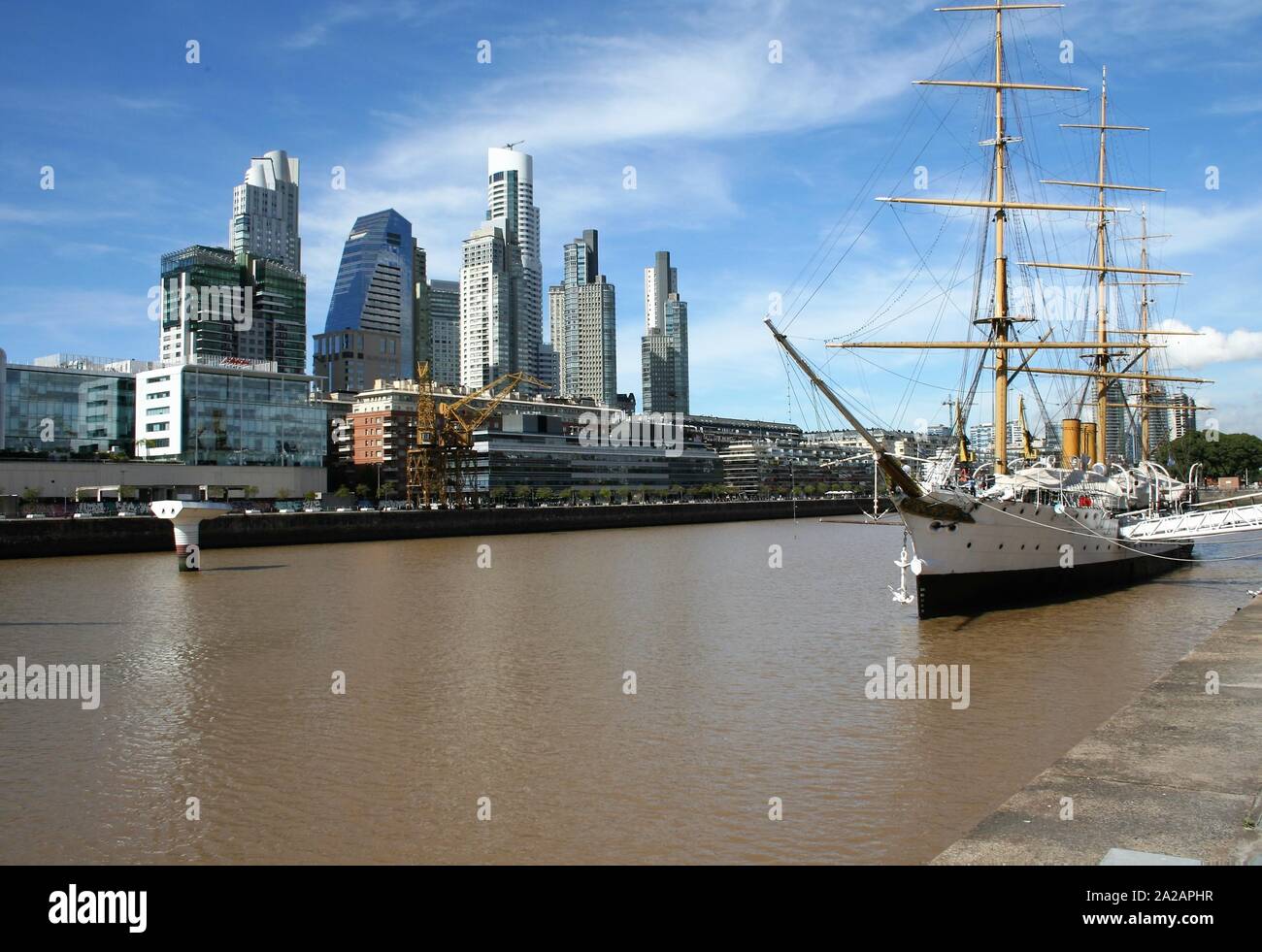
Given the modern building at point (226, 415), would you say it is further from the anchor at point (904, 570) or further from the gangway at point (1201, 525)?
the gangway at point (1201, 525)

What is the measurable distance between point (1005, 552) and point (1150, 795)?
73.1ft

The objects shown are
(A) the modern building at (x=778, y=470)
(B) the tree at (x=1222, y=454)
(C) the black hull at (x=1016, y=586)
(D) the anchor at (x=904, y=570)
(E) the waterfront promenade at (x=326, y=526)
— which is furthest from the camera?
(A) the modern building at (x=778, y=470)

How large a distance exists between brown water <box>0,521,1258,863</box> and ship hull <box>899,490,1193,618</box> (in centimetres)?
108

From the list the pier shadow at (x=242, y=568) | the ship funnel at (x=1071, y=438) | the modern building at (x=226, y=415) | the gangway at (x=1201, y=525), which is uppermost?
the modern building at (x=226, y=415)

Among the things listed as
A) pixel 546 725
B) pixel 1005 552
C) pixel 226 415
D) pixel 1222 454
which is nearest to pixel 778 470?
pixel 1222 454

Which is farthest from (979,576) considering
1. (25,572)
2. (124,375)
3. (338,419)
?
(338,419)

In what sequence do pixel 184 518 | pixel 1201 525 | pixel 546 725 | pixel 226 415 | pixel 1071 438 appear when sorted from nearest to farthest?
pixel 546 725 → pixel 1201 525 → pixel 1071 438 → pixel 184 518 → pixel 226 415

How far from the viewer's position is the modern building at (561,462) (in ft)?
452

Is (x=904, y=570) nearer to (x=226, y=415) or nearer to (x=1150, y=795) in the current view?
(x=1150, y=795)

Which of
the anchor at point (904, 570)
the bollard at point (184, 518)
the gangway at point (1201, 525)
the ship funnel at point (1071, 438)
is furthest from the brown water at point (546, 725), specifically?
the bollard at point (184, 518)

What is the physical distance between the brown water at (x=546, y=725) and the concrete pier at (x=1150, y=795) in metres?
1.89

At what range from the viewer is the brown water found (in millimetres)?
10242

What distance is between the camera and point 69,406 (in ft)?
334
